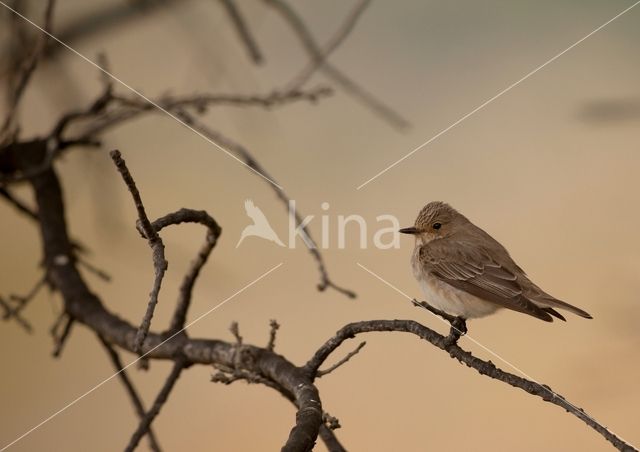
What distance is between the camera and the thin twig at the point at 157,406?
75.5 inches

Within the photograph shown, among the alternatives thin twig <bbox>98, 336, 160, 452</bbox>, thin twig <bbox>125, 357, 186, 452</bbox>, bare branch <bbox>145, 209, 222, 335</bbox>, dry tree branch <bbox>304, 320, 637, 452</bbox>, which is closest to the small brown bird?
dry tree branch <bbox>304, 320, 637, 452</bbox>

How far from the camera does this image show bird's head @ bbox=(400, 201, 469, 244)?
2266 millimetres

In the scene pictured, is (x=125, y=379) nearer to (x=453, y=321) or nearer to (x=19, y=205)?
(x=19, y=205)

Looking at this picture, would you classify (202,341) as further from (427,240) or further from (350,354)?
(427,240)

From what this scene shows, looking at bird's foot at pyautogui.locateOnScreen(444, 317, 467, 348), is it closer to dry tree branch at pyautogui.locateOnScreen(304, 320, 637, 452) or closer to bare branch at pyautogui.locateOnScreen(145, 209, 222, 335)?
dry tree branch at pyautogui.locateOnScreen(304, 320, 637, 452)

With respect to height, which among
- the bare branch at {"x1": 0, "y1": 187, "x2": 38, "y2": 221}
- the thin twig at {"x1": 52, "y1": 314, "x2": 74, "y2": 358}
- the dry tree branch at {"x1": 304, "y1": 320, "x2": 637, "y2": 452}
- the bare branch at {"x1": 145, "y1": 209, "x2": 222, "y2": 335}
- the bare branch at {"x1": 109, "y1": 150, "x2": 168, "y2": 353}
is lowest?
the dry tree branch at {"x1": 304, "y1": 320, "x2": 637, "y2": 452}

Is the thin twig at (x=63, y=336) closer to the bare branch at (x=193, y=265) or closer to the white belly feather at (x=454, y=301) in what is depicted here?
the bare branch at (x=193, y=265)

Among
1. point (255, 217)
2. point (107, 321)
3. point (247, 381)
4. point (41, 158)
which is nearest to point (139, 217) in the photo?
point (247, 381)

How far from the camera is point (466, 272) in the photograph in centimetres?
214

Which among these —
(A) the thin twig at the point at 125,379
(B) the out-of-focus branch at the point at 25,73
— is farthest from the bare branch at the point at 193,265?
(B) the out-of-focus branch at the point at 25,73

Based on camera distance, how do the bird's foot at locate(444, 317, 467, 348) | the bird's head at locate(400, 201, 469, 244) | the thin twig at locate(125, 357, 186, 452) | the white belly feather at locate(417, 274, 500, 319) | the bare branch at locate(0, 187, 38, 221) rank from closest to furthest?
1. the bird's foot at locate(444, 317, 467, 348)
2. the thin twig at locate(125, 357, 186, 452)
3. the white belly feather at locate(417, 274, 500, 319)
4. the bird's head at locate(400, 201, 469, 244)
5. the bare branch at locate(0, 187, 38, 221)

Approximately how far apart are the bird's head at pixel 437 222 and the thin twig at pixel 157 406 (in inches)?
26.4

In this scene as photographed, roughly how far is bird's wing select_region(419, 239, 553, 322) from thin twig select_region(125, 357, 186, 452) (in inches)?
26.5

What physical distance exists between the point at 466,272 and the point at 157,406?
0.80 metres
